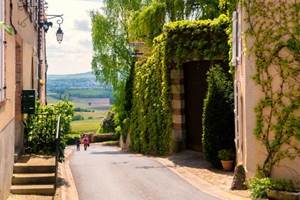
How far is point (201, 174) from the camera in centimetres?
1537

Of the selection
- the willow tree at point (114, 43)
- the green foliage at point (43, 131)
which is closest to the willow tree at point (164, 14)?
the willow tree at point (114, 43)

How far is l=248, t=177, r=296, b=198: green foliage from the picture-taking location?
37.2ft

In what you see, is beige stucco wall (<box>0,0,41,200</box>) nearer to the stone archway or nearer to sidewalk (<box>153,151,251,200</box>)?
sidewalk (<box>153,151,251,200</box>)

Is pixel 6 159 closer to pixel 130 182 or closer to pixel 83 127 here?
pixel 130 182

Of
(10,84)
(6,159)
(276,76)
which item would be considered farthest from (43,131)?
(276,76)

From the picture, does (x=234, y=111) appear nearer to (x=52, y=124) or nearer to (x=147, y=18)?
(x=52, y=124)

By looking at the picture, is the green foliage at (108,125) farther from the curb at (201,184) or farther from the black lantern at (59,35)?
the curb at (201,184)

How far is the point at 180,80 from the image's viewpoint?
2080 cm

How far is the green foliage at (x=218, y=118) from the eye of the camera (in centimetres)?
1611

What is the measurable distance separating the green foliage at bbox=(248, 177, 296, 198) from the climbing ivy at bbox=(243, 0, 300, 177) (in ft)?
2.68

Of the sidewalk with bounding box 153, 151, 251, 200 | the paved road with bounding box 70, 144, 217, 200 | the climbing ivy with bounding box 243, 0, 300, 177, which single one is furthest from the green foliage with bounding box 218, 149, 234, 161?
the climbing ivy with bounding box 243, 0, 300, 177

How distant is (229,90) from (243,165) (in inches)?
138

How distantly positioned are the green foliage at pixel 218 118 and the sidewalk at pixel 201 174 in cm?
78

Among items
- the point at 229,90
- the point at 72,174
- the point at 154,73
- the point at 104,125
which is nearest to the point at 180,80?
the point at 154,73
